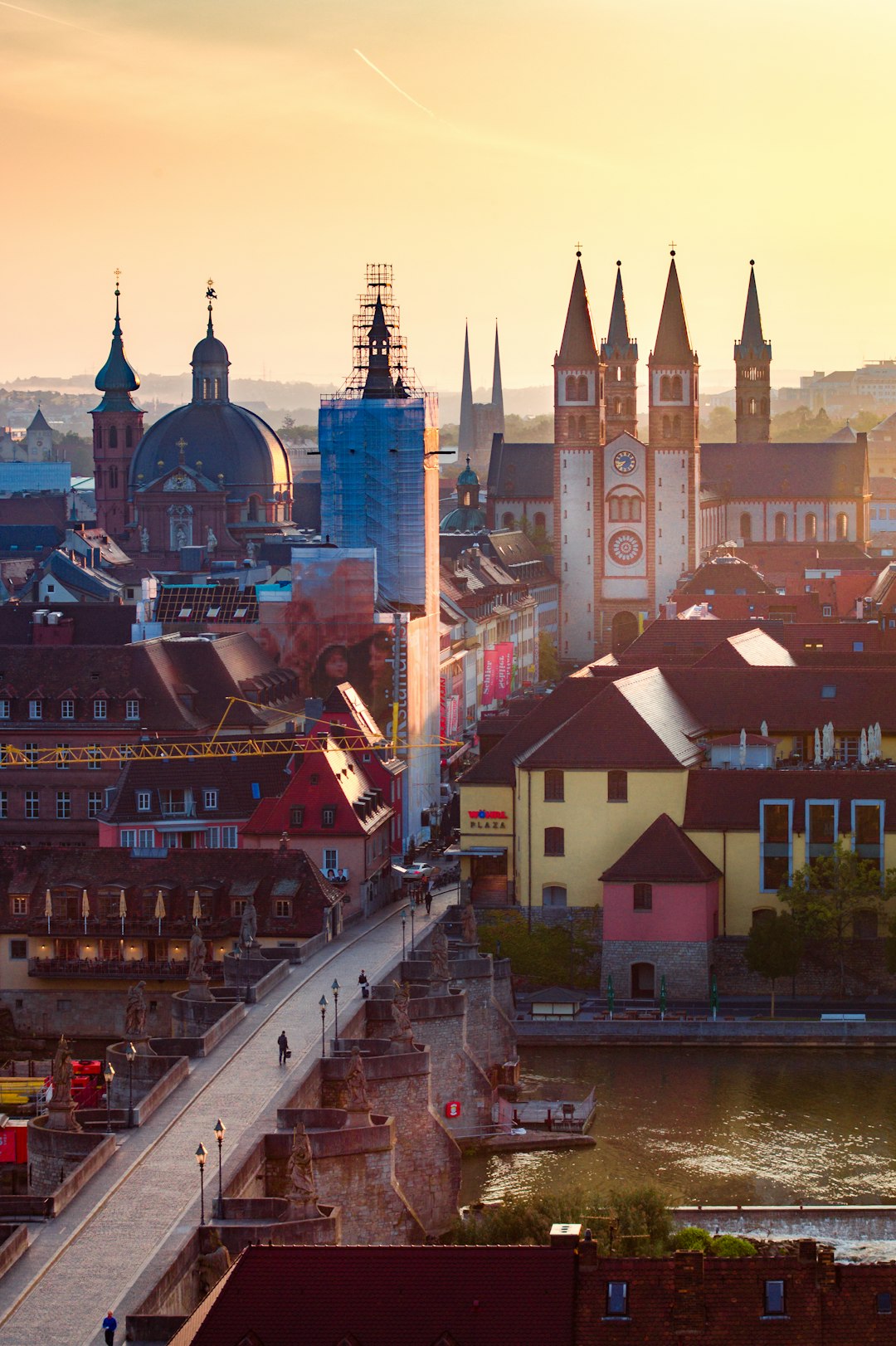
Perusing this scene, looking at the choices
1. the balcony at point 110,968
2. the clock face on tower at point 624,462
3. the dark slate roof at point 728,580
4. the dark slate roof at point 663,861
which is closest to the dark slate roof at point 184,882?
the balcony at point 110,968

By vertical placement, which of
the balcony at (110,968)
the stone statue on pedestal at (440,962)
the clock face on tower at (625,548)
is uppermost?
the clock face on tower at (625,548)

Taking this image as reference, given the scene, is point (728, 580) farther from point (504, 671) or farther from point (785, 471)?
point (785, 471)

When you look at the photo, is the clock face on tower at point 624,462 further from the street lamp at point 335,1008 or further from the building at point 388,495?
the street lamp at point 335,1008

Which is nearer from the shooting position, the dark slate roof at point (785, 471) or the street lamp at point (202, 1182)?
the street lamp at point (202, 1182)

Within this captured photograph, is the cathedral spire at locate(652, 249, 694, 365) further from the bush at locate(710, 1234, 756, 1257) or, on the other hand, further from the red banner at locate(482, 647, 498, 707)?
the bush at locate(710, 1234, 756, 1257)

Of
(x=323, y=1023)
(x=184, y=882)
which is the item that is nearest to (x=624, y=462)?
(x=184, y=882)

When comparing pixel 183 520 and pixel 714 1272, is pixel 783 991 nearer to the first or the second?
pixel 714 1272

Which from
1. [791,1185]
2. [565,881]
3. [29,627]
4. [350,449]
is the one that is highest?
[350,449]

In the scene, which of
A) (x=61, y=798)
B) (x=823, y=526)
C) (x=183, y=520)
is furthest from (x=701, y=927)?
(x=823, y=526)
